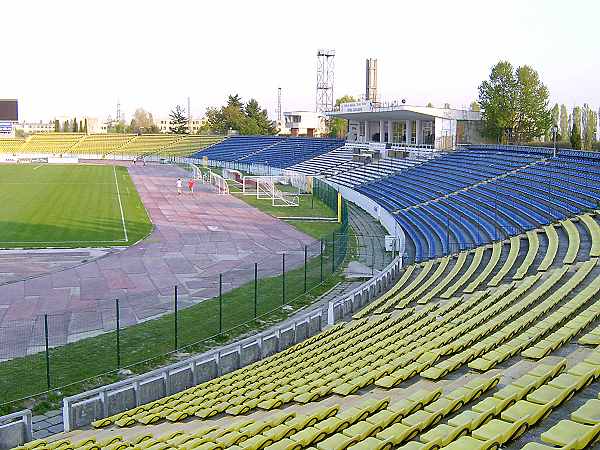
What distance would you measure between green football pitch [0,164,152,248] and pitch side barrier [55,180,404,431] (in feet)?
55.8

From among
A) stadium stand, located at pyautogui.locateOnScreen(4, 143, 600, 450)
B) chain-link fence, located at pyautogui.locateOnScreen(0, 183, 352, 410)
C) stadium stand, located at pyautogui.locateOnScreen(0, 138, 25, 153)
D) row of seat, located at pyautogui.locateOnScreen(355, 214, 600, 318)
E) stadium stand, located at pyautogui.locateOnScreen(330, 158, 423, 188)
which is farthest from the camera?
stadium stand, located at pyautogui.locateOnScreen(0, 138, 25, 153)

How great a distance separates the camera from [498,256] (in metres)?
23.7

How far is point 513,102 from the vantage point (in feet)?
199

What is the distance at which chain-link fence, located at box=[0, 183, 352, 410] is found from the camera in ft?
54.3

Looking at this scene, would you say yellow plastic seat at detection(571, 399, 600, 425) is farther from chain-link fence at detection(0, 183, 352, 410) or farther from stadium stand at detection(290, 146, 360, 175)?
stadium stand at detection(290, 146, 360, 175)

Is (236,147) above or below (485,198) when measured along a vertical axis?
above

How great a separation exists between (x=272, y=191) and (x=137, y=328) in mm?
35077

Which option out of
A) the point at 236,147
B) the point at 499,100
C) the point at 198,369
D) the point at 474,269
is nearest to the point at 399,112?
the point at 499,100

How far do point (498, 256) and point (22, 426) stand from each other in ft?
53.9

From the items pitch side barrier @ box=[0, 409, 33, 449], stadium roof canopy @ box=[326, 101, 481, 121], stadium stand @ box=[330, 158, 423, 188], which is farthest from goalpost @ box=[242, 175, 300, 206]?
pitch side barrier @ box=[0, 409, 33, 449]

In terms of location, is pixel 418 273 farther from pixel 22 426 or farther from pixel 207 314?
pixel 22 426

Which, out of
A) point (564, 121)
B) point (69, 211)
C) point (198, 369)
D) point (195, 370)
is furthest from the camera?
point (564, 121)

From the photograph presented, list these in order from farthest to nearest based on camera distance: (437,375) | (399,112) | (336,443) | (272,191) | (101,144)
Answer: (101,144)
(399,112)
(272,191)
(437,375)
(336,443)

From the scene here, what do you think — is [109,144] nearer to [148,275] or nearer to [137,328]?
[148,275]
